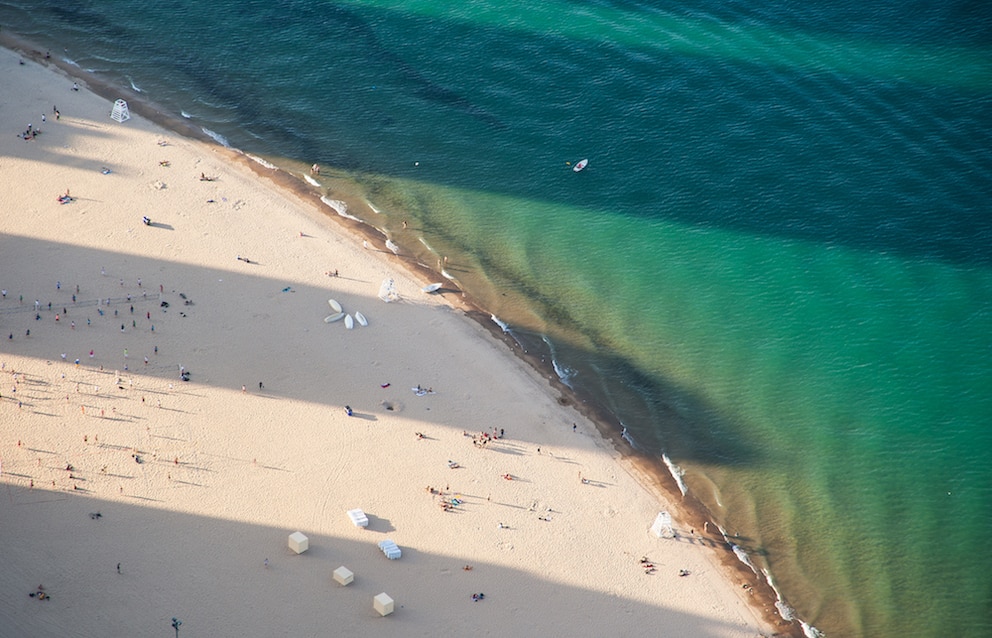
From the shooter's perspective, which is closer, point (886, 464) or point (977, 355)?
point (886, 464)

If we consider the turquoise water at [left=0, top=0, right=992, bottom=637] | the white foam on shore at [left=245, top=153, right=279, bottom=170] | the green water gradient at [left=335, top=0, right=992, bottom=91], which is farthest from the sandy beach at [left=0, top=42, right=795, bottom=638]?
the green water gradient at [left=335, top=0, right=992, bottom=91]

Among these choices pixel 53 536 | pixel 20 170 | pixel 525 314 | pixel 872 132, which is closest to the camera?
pixel 53 536

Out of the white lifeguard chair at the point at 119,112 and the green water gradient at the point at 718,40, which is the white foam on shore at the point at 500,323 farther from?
the green water gradient at the point at 718,40

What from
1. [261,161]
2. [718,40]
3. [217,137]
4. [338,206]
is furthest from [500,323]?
[718,40]

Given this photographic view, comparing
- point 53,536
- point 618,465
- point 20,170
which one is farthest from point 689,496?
point 20,170

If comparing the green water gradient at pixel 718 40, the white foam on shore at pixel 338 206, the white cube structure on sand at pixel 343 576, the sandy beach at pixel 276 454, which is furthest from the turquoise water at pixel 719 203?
the white cube structure on sand at pixel 343 576

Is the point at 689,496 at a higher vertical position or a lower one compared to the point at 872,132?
lower

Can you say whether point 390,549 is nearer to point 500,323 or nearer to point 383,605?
point 383,605

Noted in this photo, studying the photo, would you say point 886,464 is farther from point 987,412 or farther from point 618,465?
point 618,465

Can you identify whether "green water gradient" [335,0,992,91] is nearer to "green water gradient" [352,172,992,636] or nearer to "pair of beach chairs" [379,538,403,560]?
"green water gradient" [352,172,992,636]
